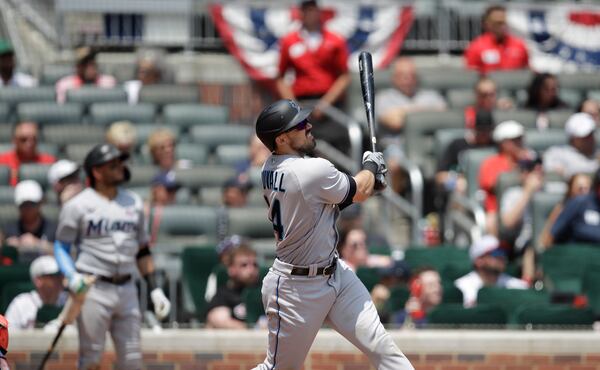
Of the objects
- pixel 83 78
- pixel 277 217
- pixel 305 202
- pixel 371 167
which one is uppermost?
pixel 371 167

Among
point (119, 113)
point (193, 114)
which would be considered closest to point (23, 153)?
point (119, 113)

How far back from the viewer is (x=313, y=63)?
43.3 ft

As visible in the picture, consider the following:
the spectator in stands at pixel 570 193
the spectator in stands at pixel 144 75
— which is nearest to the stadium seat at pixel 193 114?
the spectator in stands at pixel 144 75

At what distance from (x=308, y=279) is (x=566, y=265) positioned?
166 inches

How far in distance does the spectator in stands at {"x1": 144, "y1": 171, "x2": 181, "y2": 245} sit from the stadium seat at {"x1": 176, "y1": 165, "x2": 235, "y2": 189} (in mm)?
138

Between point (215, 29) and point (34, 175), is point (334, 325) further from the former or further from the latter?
point (215, 29)

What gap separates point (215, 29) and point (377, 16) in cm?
177

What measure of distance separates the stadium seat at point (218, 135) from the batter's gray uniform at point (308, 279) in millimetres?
5814

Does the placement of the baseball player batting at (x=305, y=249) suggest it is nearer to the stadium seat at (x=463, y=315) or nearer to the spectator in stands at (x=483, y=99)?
the stadium seat at (x=463, y=315)

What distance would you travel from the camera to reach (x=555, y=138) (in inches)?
500

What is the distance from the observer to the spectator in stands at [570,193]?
11195 mm

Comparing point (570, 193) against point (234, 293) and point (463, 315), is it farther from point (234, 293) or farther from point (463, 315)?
point (234, 293)

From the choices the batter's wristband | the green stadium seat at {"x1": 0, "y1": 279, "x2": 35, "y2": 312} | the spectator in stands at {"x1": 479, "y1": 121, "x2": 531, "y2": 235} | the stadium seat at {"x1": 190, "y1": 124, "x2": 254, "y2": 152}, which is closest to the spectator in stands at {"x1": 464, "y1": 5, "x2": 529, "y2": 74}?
the spectator in stands at {"x1": 479, "y1": 121, "x2": 531, "y2": 235}

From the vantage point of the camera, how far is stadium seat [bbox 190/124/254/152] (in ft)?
42.0
